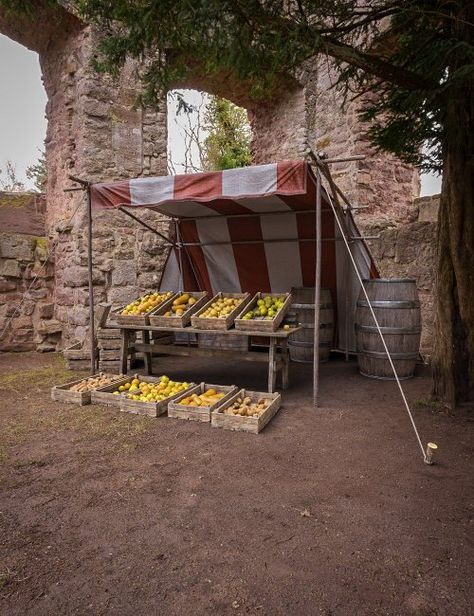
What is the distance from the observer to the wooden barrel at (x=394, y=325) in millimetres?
4441

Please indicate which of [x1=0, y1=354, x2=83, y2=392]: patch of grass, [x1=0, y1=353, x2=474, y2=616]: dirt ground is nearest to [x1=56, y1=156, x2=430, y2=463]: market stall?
[x1=0, y1=353, x2=474, y2=616]: dirt ground

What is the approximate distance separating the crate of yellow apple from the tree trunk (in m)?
2.63

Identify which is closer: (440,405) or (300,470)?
(300,470)

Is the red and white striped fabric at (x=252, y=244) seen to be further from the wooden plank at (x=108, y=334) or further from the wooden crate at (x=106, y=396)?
the wooden crate at (x=106, y=396)

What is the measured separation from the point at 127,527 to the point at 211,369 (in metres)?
3.19

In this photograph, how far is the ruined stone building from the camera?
18.4 feet

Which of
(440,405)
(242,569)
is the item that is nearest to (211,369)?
(440,405)

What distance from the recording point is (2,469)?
2.48m

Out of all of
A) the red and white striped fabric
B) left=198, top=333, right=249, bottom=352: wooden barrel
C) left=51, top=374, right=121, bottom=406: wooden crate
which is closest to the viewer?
left=51, top=374, right=121, bottom=406: wooden crate

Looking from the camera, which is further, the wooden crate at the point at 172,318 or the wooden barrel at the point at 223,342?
the wooden barrel at the point at 223,342

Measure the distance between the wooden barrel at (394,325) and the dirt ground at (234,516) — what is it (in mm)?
1087

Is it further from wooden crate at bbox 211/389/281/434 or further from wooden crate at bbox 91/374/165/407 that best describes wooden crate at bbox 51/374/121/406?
wooden crate at bbox 211/389/281/434

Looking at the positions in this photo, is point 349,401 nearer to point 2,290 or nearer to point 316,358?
point 316,358

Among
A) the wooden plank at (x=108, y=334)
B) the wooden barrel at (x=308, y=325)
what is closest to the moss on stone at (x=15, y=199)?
the wooden plank at (x=108, y=334)
